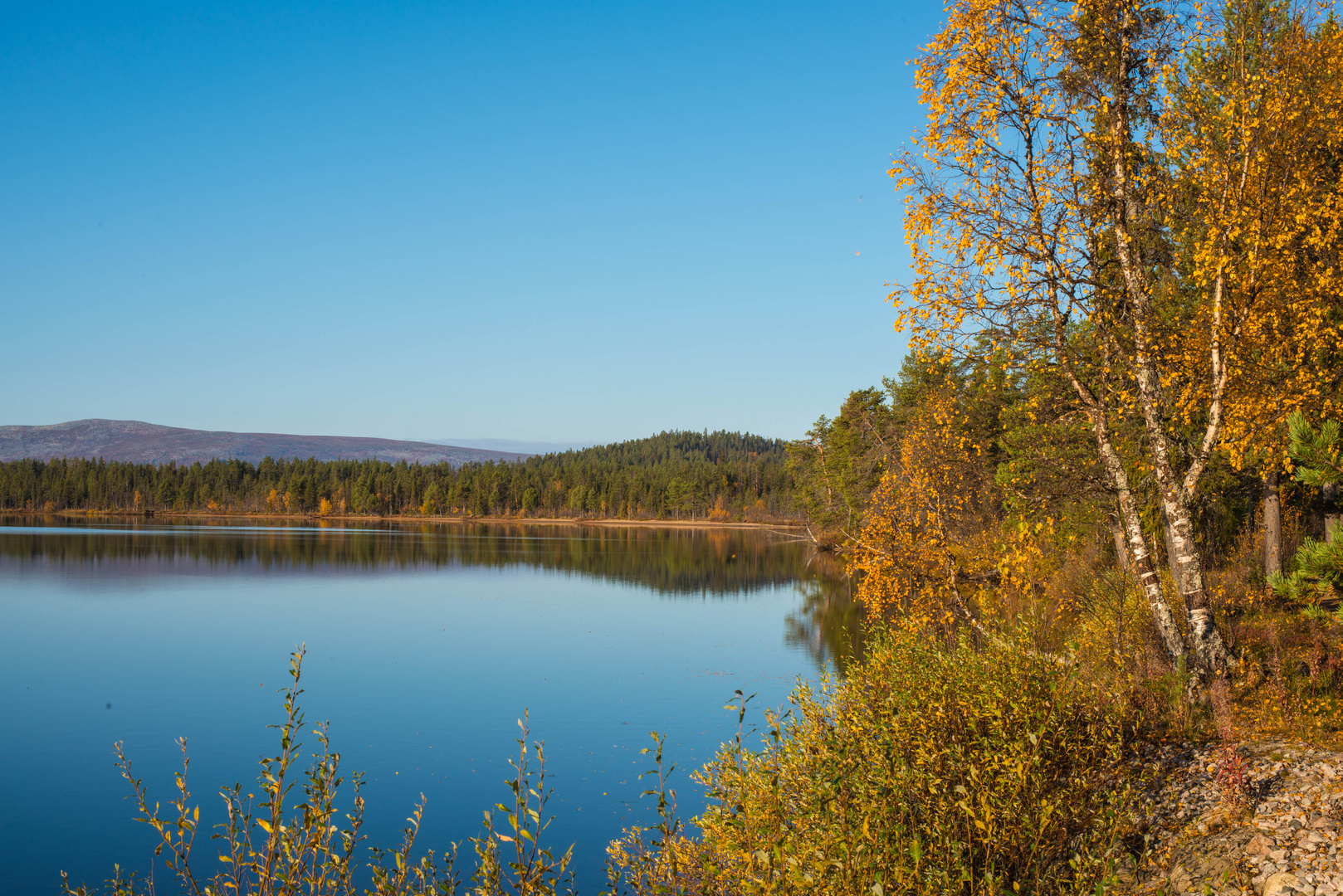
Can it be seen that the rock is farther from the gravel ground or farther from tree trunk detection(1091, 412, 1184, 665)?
tree trunk detection(1091, 412, 1184, 665)

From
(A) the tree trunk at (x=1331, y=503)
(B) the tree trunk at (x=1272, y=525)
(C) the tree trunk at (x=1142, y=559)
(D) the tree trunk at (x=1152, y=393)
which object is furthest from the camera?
(A) the tree trunk at (x=1331, y=503)

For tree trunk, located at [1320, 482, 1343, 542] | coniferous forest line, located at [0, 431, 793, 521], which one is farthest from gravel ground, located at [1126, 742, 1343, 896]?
coniferous forest line, located at [0, 431, 793, 521]

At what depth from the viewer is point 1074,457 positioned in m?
16.2

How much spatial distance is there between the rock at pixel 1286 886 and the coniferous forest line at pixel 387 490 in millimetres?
160535

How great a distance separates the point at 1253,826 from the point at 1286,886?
3.28ft

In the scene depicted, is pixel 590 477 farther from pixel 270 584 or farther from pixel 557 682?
pixel 557 682

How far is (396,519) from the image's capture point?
572 ft

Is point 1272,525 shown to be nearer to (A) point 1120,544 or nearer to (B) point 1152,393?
(A) point 1120,544

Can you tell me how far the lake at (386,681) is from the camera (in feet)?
47.0

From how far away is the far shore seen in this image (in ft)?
525

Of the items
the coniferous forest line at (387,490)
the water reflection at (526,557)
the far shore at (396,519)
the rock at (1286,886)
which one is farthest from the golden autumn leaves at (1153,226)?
the coniferous forest line at (387,490)

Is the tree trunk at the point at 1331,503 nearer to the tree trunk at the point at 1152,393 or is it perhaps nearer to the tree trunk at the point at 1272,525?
the tree trunk at the point at 1272,525

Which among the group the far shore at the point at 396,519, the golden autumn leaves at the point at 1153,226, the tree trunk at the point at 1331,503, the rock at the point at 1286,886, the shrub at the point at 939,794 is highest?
the golden autumn leaves at the point at 1153,226

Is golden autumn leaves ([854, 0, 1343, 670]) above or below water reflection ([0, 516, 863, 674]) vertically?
above
